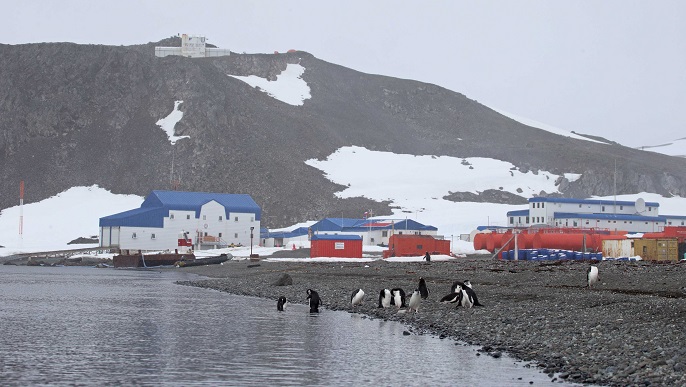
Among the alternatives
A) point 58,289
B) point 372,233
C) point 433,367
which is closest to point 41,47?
point 372,233

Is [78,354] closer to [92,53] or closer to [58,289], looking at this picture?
[58,289]

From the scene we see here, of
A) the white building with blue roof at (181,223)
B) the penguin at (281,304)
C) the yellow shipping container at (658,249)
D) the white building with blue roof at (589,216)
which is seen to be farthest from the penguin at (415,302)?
the white building with blue roof at (181,223)

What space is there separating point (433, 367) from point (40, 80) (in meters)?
166

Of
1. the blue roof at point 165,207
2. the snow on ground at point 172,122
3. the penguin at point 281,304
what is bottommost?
the penguin at point 281,304

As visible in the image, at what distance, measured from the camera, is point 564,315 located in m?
26.0

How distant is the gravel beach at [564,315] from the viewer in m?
17.8

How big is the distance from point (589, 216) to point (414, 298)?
83247 millimetres

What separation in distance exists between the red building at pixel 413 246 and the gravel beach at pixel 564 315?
30.7 metres

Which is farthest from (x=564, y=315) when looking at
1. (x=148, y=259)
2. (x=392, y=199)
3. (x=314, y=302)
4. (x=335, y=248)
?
(x=392, y=199)

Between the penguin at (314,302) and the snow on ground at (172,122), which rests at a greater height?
the snow on ground at (172,122)

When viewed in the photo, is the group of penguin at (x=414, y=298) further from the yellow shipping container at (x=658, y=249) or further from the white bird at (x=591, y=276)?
the yellow shipping container at (x=658, y=249)

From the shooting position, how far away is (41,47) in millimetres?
180375

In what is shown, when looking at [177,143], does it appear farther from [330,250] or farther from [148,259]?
[330,250]

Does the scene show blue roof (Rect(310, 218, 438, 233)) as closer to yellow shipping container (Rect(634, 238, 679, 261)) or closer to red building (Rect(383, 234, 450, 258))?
red building (Rect(383, 234, 450, 258))
